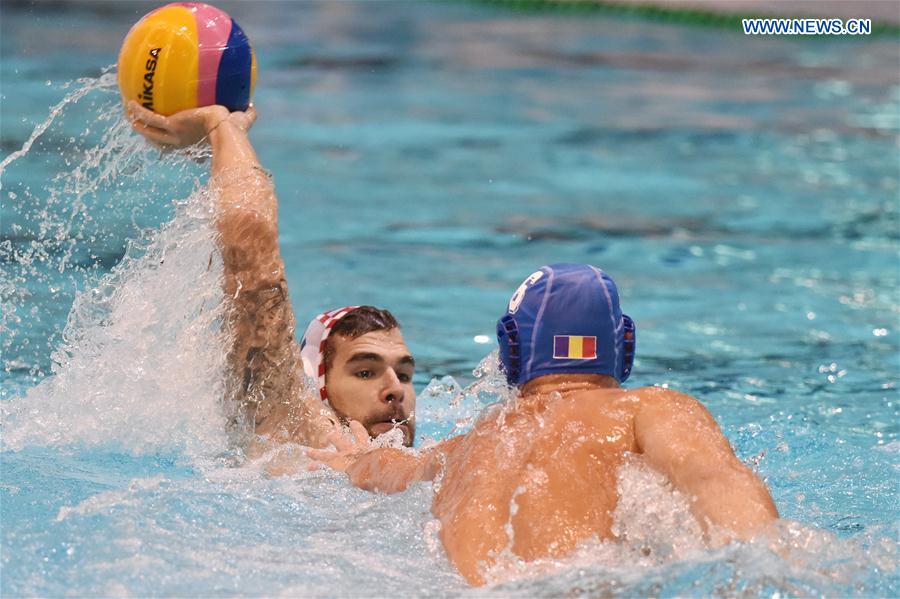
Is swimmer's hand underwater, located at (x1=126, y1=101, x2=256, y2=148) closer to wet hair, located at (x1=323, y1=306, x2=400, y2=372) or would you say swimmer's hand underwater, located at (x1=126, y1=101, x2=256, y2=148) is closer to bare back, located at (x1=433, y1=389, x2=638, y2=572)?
wet hair, located at (x1=323, y1=306, x2=400, y2=372)

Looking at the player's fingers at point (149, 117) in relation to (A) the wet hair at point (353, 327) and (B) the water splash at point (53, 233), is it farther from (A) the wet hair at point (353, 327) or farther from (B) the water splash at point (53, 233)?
(A) the wet hair at point (353, 327)

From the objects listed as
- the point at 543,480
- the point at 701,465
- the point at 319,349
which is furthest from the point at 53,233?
the point at 701,465

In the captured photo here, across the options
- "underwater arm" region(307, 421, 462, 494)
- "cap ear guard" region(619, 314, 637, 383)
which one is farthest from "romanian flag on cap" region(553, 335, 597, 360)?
"underwater arm" region(307, 421, 462, 494)

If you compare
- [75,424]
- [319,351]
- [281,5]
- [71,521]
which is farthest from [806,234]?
[281,5]

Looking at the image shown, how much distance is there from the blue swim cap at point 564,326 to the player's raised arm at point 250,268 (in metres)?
0.85

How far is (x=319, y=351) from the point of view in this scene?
12.4ft

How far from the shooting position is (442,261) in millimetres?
6578

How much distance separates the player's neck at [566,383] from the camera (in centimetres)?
272

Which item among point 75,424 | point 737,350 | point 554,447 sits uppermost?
point 554,447

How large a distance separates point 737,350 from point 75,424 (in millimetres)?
2894

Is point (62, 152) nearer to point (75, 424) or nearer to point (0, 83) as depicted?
point (0, 83)

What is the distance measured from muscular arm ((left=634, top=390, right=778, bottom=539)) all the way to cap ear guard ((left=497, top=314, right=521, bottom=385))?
0.31 m

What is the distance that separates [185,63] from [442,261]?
3.23 metres

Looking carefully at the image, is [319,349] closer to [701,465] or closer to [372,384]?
[372,384]
